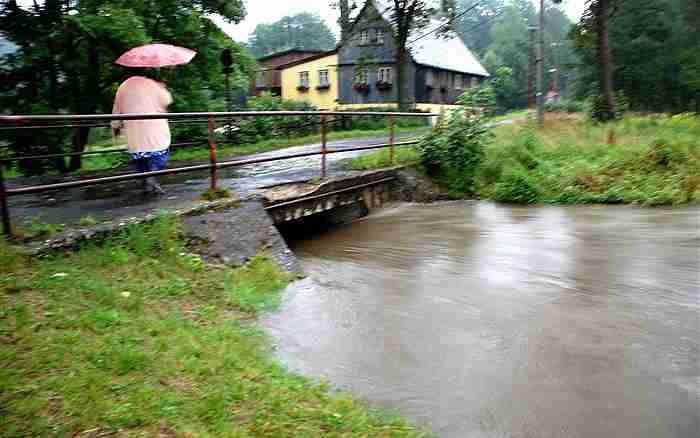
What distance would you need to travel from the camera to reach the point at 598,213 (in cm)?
949

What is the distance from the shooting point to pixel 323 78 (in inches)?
1730

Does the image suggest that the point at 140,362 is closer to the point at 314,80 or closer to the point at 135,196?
the point at 135,196

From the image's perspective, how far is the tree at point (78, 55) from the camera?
1179 centimetres

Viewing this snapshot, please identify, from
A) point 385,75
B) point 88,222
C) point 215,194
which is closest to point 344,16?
point 385,75

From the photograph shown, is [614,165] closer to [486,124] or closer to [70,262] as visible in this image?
[486,124]

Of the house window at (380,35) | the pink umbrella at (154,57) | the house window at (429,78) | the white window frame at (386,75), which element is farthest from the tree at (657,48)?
the pink umbrella at (154,57)

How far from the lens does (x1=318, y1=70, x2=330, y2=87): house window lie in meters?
43.7

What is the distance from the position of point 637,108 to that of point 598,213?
32.7 meters

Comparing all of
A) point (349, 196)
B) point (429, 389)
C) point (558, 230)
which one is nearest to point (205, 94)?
point (349, 196)

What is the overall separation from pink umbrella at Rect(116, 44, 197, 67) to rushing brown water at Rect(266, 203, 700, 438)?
2.83 meters

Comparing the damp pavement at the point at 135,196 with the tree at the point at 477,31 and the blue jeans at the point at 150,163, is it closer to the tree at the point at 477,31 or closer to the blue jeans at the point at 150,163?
the blue jeans at the point at 150,163

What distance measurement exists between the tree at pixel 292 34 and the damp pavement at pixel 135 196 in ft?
314

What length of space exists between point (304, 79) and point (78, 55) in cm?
3318

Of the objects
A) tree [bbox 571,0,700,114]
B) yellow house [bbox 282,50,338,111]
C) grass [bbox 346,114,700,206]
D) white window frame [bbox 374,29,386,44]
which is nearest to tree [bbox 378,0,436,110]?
white window frame [bbox 374,29,386,44]
